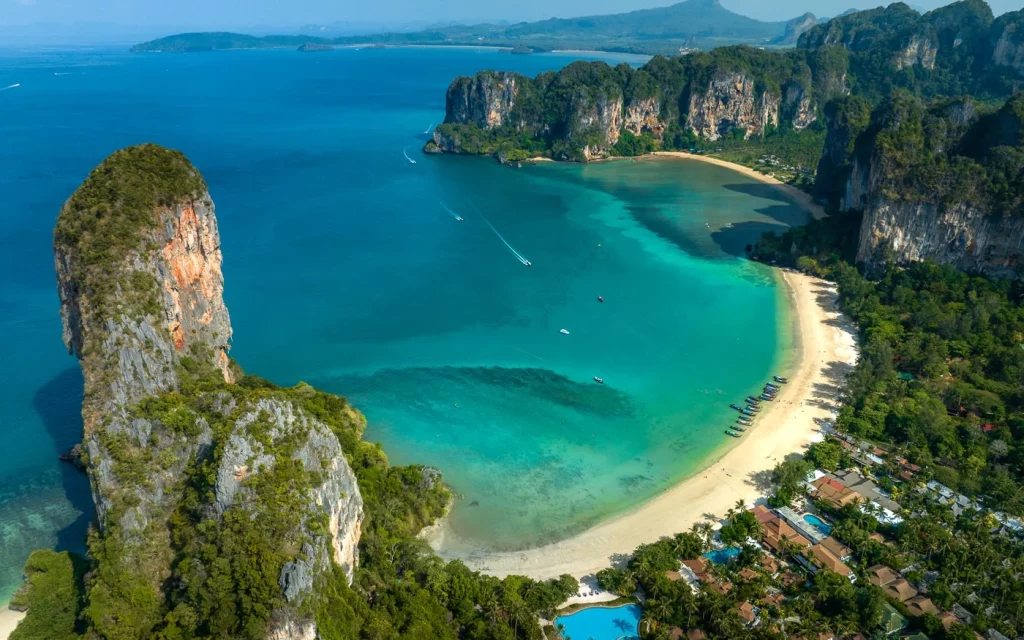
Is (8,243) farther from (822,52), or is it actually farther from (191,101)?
(822,52)

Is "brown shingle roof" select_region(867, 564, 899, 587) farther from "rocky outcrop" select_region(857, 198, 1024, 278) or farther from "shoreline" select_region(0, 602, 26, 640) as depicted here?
"rocky outcrop" select_region(857, 198, 1024, 278)

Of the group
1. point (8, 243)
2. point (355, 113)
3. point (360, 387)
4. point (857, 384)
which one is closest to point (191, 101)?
point (355, 113)

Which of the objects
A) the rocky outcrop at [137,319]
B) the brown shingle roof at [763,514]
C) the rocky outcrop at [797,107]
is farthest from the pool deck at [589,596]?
the rocky outcrop at [797,107]

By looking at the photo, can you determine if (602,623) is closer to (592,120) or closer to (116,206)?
(116,206)

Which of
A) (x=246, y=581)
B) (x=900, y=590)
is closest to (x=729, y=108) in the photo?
(x=900, y=590)

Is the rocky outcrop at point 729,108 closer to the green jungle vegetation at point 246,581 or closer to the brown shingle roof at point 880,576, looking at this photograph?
the brown shingle roof at point 880,576

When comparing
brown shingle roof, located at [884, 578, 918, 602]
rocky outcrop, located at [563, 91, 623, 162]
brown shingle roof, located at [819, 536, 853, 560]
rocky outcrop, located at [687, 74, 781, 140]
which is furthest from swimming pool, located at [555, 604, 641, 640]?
rocky outcrop, located at [687, 74, 781, 140]
